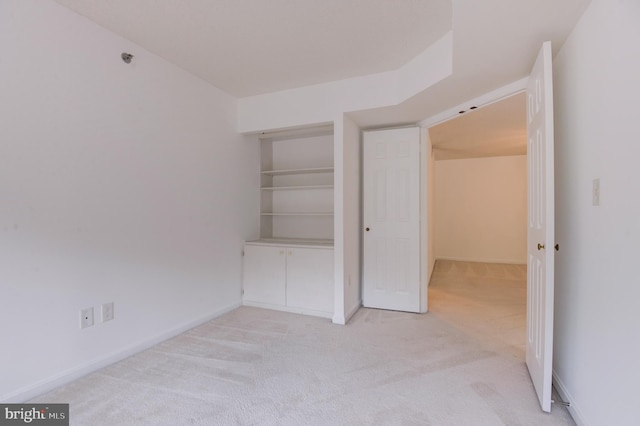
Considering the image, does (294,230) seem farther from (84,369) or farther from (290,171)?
(84,369)

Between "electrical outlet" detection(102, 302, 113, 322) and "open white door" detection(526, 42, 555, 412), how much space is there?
282cm

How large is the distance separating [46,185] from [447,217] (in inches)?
265

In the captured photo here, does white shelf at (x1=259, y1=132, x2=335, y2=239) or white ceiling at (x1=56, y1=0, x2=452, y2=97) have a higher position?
white ceiling at (x1=56, y1=0, x2=452, y2=97)

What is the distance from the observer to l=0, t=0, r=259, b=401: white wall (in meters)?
1.72

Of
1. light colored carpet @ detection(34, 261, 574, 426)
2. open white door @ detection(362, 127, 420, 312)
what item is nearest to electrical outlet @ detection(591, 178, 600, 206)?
light colored carpet @ detection(34, 261, 574, 426)

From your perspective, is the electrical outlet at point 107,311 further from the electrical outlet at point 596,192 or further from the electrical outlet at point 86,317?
the electrical outlet at point 596,192

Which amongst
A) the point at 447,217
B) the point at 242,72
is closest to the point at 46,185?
the point at 242,72

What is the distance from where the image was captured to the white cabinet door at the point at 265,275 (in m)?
3.38

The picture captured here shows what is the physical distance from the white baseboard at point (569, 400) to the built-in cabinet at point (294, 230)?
1.86 meters

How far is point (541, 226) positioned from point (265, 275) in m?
2.66

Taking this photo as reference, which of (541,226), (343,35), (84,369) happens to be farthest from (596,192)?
(84,369)

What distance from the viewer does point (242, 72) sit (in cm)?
281

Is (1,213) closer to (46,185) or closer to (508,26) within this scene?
(46,185)

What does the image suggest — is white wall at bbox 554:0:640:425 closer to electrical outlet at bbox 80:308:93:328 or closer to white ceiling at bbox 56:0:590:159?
white ceiling at bbox 56:0:590:159
